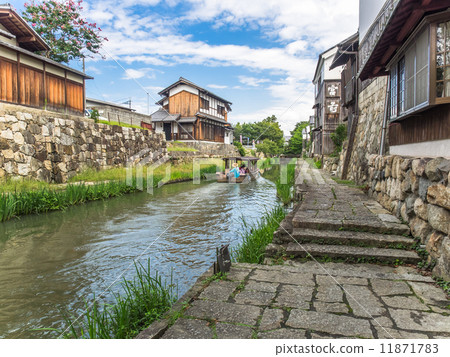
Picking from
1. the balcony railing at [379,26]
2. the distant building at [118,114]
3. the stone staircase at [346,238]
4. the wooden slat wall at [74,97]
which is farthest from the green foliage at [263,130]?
the stone staircase at [346,238]

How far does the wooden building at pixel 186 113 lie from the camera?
3206cm

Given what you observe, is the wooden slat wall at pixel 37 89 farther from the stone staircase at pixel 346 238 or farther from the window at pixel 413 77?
the window at pixel 413 77

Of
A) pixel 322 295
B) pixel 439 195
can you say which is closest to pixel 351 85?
pixel 439 195

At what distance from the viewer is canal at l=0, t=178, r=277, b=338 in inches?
158

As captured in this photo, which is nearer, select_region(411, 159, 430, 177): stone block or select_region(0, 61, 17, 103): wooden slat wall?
select_region(411, 159, 430, 177): stone block

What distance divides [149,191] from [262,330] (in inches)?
519

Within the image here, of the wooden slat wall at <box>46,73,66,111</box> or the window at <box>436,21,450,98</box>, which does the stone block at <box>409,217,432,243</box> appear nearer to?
the window at <box>436,21,450,98</box>

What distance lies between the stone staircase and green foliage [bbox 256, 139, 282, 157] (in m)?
41.8

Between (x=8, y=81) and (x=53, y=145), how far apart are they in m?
3.20

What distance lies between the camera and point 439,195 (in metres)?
3.53

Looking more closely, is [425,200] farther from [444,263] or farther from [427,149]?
[427,149]

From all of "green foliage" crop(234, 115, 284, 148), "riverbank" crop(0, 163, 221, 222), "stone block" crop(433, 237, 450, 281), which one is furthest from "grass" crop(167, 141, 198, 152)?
"stone block" crop(433, 237, 450, 281)

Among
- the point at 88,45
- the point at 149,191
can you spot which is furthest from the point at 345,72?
the point at 88,45

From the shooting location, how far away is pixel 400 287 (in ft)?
10.5
